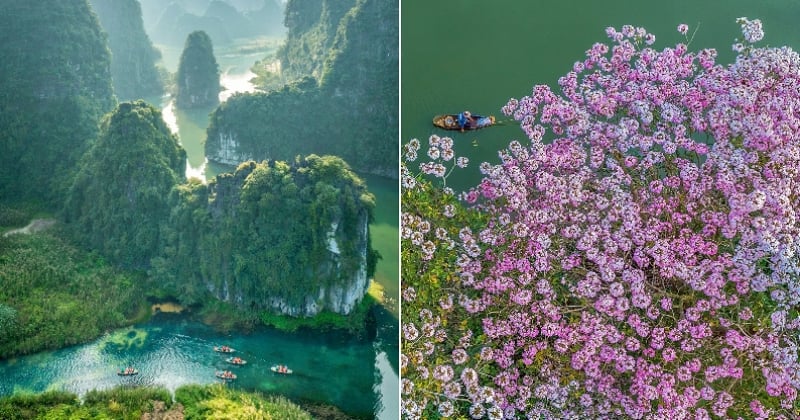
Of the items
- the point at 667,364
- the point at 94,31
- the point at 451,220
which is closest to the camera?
the point at 94,31

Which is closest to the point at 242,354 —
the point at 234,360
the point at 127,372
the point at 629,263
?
the point at 234,360

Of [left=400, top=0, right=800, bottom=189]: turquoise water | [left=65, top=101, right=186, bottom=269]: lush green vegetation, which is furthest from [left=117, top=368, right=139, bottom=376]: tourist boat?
[left=400, top=0, right=800, bottom=189]: turquoise water

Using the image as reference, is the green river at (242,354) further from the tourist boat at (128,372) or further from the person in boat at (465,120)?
the person in boat at (465,120)

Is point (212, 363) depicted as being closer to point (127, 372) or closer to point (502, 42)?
point (127, 372)

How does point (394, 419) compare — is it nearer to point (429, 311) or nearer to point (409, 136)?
point (429, 311)

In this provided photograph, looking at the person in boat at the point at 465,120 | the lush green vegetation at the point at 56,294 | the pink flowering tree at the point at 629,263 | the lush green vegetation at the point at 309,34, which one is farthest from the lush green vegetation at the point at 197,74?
the person in boat at the point at 465,120

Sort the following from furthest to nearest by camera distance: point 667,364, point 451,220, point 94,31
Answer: point 451,220 < point 667,364 < point 94,31

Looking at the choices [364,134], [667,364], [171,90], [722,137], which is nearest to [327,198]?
[364,134]
